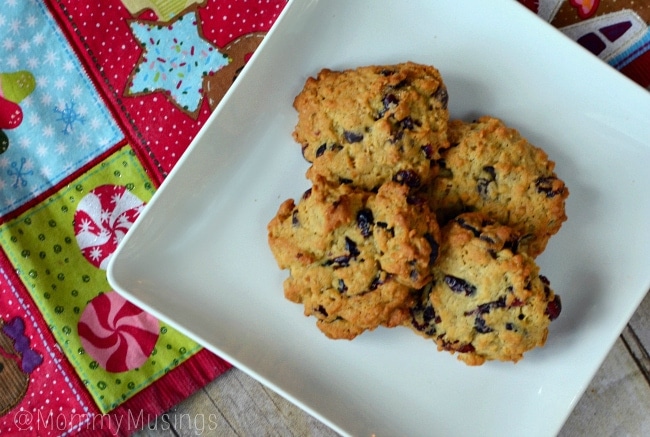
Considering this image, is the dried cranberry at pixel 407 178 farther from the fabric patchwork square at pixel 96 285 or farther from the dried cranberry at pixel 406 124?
the fabric patchwork square at pixel 96 285

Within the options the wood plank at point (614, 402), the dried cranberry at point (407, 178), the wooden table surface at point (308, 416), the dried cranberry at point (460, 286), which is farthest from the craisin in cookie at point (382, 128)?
the wood plank at point (614, 402)

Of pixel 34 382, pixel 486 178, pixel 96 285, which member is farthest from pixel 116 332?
pixel 486 178

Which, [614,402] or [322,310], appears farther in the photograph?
[614,402]

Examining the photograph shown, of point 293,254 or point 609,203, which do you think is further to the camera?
point 609,203

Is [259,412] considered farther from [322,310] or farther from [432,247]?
[432,247]

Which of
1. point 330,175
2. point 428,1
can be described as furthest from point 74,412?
point 428,1

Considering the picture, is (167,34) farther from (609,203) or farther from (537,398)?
(537,398)

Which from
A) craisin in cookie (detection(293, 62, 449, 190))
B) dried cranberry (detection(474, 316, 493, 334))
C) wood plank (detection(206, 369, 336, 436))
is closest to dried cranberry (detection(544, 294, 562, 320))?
dried cranberry (detection(474, 316, 493, 334))
